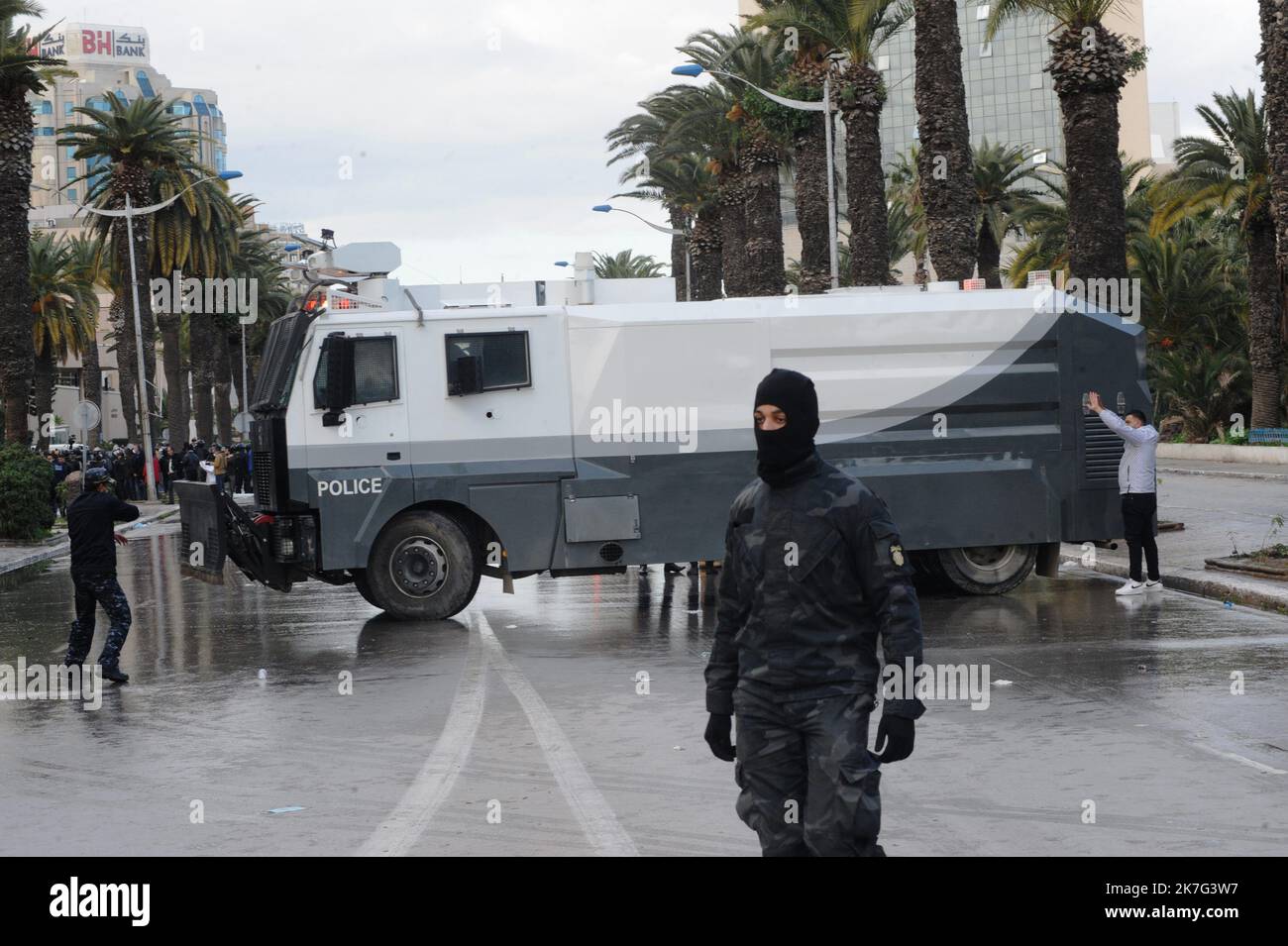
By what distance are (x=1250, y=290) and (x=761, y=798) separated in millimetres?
42273

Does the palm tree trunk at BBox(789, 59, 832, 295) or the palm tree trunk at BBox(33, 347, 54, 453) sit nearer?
the palm tree trunk at BBox(789, 59, 832, 295)

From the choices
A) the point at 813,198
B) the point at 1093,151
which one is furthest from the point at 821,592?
the point at 813,198

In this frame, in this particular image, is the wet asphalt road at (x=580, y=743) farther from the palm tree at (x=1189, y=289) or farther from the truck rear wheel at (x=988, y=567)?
the palm tree at (x=1189, y=289)

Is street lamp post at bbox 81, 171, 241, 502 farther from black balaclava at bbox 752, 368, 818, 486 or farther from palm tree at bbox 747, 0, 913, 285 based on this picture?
→ black balaclava at bbox 752, 368, 818, 486

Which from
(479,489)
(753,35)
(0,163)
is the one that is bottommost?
(479,489)

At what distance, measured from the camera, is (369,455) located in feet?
50.3

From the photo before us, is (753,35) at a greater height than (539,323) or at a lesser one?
greater

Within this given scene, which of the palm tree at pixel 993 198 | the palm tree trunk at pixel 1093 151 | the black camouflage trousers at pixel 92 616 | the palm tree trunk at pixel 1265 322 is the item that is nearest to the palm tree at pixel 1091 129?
the palm tree trunk at pixel 1093 151

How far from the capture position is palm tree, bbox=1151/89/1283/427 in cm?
4319

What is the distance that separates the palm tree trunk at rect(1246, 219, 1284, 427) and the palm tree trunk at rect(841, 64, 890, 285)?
1491cm

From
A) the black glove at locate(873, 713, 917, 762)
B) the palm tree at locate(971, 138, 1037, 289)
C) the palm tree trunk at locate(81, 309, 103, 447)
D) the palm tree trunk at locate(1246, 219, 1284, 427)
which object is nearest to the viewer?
the black glove at locate(873, 713, 917, 762)

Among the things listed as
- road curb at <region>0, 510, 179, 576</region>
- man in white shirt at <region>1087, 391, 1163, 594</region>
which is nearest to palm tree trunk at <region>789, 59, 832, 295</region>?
road curb at <region>0, 510, 179, 576</region>
